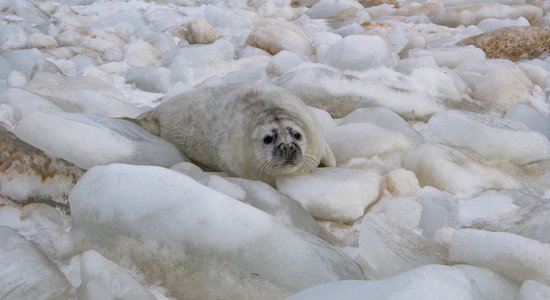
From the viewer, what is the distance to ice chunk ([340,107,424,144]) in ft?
11.5

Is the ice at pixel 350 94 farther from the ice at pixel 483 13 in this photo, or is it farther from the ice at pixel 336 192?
the ice at pixel 483 13

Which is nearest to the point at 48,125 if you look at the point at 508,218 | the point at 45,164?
the point at 45,164

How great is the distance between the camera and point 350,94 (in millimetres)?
4074

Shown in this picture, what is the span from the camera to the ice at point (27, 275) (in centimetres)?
167

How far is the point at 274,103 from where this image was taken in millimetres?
3434

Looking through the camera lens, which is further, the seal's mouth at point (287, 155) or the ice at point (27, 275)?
the seal's mouth at point (287, 155)

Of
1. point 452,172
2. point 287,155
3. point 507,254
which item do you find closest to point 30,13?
point 287,155

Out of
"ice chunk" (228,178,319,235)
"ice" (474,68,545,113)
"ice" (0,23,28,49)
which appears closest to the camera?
"ice chunk" (228,178,319,235)

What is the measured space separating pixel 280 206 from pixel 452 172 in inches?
35.3

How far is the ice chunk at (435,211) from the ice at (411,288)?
0.77m

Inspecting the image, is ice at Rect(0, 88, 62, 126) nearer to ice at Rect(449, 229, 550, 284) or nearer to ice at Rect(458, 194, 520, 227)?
ice at Rect(458, 194, 520, 227)

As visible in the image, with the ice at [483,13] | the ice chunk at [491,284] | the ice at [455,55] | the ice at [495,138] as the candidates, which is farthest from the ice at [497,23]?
the ice chunk at [491,284]

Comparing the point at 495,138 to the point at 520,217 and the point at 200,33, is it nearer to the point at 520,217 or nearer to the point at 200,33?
the point at 520,217

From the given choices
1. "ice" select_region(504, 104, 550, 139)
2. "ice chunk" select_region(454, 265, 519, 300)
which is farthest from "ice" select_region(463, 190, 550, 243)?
"ice" select_region(504, 104, 550, 139)
